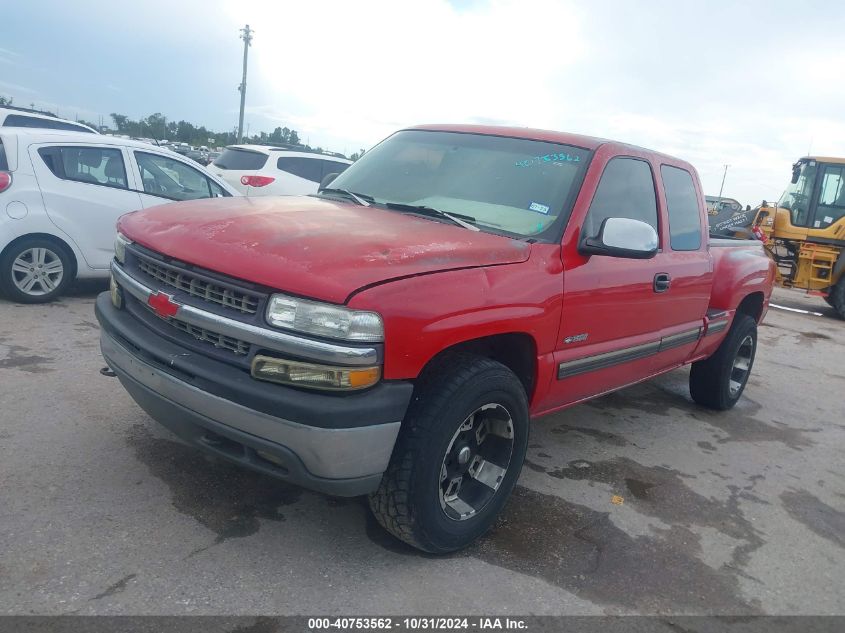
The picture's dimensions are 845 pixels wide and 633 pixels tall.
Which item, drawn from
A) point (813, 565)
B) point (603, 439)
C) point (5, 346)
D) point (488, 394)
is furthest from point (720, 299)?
point (5, 346)

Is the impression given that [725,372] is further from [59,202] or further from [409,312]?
[59,202]

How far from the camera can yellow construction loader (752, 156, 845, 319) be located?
1300 centimetres

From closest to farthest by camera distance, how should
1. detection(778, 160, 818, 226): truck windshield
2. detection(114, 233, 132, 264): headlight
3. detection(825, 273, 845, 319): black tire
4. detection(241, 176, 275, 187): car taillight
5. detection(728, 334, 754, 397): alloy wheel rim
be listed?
detection(114, 233, 132, 264): headlight < detection(728, 334, 754, 397): alloy wheel rim < detection(241, 176, 275, 187): car taillight < detection(825, 273, 845, 319): black tire < detection(778, 160, 818, 226): truck windshield

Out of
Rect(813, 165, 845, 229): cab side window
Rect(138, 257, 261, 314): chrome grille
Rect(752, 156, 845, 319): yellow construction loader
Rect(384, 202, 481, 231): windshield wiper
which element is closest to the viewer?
Rect(138, 257, 261, 314): chrome grille

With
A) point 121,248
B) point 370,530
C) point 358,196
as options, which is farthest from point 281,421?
point 358,196

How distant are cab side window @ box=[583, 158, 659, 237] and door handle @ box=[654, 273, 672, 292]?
0.35m

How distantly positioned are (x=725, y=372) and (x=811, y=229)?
31.4 ft

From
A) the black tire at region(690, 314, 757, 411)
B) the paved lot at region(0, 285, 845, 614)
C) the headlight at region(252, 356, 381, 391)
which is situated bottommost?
the paved lot at region(0, 285, 845, 614)

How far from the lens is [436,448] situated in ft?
9.11

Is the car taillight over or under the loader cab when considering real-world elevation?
under

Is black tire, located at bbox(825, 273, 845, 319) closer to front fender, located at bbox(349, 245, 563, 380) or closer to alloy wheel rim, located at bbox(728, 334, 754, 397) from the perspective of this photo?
alloy wheel rim, located at bbox(728, 334, 754, 397)

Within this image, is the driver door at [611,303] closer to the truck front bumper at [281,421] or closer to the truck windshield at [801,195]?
the truck front bumper at [281,421]

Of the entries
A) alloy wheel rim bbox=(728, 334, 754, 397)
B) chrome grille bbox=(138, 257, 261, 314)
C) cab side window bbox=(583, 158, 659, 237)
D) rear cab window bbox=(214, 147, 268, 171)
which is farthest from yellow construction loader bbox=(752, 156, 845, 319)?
chrome grille bbox=(138, 257, 261, 314)

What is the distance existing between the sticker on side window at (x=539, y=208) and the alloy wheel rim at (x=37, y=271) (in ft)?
16.0
